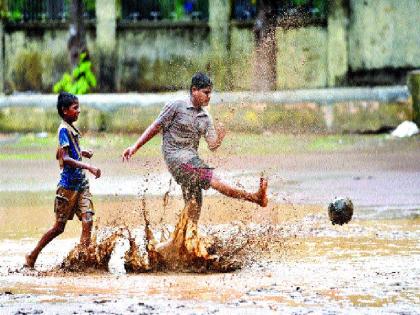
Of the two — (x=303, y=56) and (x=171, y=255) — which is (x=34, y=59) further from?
(x=171, y=255)

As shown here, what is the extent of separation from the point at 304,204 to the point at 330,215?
1.45 meters

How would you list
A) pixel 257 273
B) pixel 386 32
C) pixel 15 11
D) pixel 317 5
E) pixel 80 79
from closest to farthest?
1. pixel 257 273
2. pixel 386 32
3. pixel 80 79
4. pixel 317 5
5. pixel 15 11

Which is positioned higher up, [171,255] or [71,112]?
[71,112]

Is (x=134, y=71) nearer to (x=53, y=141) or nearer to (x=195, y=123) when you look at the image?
(x=53, y=141)

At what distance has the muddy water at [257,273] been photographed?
6719 mm

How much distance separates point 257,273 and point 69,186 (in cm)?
146

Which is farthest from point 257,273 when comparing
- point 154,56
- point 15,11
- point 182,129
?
point 15,11

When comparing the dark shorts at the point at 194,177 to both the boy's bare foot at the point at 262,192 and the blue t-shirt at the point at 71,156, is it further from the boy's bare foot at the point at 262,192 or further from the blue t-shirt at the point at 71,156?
the blue t-shirt at the point at 71,156

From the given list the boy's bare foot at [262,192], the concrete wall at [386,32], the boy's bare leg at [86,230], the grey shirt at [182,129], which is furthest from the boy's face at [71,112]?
the concrete wall at [386,32]

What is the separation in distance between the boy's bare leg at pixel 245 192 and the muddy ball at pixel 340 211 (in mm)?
2147

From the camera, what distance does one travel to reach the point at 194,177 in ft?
27.4

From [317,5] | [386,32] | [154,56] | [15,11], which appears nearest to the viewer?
[386,32]

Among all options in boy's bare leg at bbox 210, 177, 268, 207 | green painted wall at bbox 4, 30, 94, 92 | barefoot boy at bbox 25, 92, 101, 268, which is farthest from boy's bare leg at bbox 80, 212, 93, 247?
green painted wall at bbox 4, 30, 94, 92

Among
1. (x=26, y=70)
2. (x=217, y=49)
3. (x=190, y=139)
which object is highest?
(x=217, y=49)
